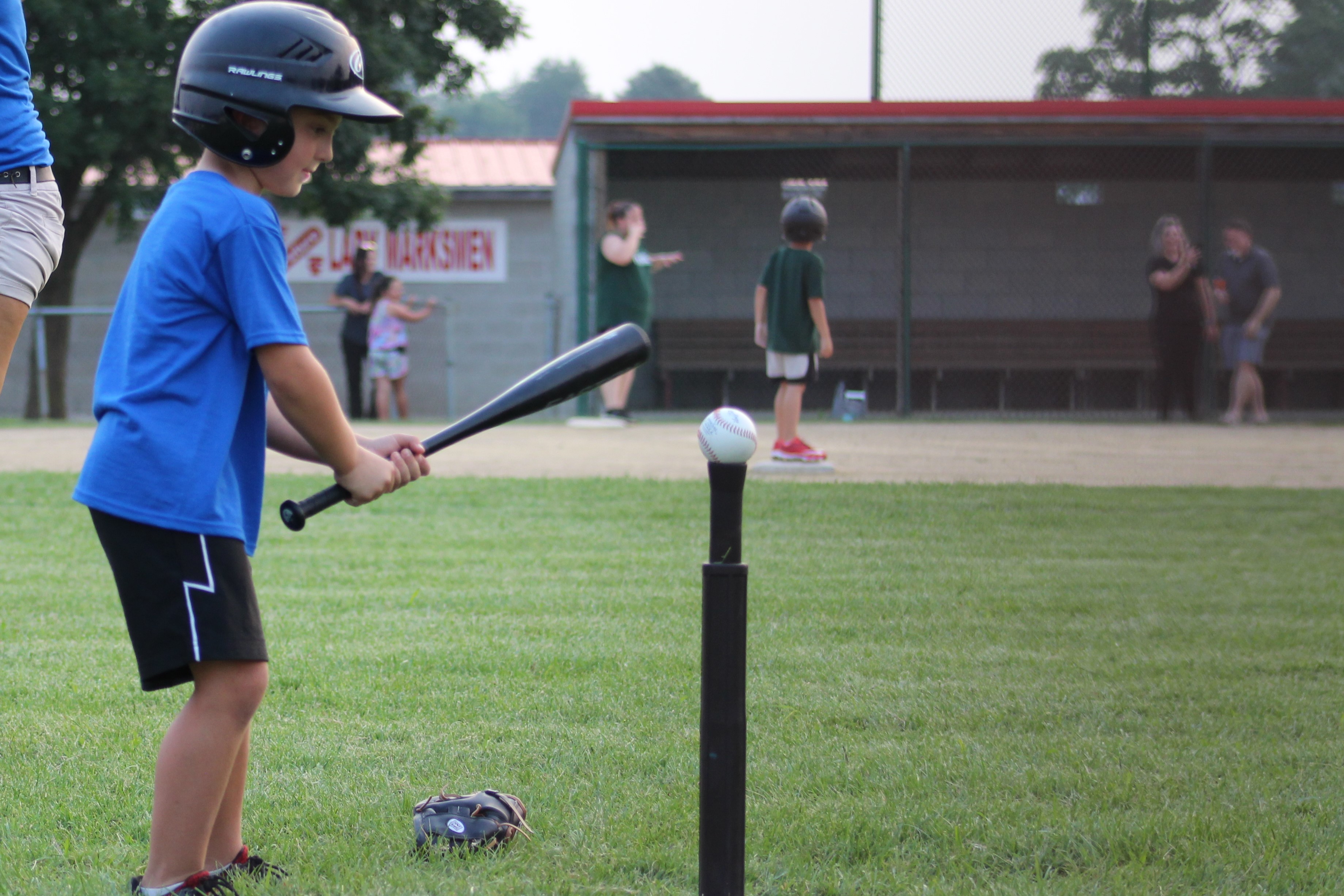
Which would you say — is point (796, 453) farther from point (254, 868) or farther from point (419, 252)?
point (419, 252)

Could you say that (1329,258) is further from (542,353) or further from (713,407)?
(542,353)

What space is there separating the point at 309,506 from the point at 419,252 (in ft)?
57.1

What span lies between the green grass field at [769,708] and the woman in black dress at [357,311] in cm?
804

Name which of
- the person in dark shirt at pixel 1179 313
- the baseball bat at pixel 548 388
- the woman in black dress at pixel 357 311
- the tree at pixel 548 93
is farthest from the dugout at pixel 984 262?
the tree at pixel 548 93

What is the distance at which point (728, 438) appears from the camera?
2.04 meters

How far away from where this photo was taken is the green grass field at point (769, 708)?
8.52 feet

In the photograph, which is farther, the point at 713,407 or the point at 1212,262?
the point at 713,407

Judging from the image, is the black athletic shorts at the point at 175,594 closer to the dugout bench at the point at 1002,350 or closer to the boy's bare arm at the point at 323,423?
the boy's bare arm at the point at 323,423

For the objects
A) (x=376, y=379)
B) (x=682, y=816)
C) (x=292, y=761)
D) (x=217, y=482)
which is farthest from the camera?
(x=376, y=379)

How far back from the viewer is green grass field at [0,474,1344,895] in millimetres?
2596

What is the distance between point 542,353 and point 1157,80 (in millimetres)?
8835

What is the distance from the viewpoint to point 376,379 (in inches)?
584

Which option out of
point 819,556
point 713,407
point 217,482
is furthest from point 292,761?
point 713,407

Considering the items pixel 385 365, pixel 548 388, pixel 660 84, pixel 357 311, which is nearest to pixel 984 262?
pixel 385 365
